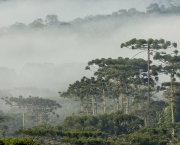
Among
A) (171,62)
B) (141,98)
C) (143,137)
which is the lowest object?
(143,137)

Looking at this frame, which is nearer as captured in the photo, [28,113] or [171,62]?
[171,62]

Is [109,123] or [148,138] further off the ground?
[109,123]

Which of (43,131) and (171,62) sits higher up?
(171,62)

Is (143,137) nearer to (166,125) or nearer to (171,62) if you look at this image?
(166,125)

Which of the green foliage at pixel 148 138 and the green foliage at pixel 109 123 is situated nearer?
the green foliage at pixel 148 138

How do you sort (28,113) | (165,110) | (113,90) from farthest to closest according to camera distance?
(28,113) < (113,90) < (165,110)

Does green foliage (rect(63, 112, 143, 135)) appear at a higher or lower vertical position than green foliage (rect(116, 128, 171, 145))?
higher

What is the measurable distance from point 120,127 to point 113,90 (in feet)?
80.0

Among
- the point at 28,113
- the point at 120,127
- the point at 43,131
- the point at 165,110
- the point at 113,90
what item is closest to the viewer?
the point at 43,131

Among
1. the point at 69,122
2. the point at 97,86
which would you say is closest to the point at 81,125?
the point at 69,122

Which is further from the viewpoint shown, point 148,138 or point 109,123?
point 109,123

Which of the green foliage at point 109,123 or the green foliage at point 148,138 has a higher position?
the green foliage at point 109,123

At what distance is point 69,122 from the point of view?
8494 cm

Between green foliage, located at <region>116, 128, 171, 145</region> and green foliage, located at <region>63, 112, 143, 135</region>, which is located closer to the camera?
green foliage, located at <region>116, 128, 171, 145</region>
